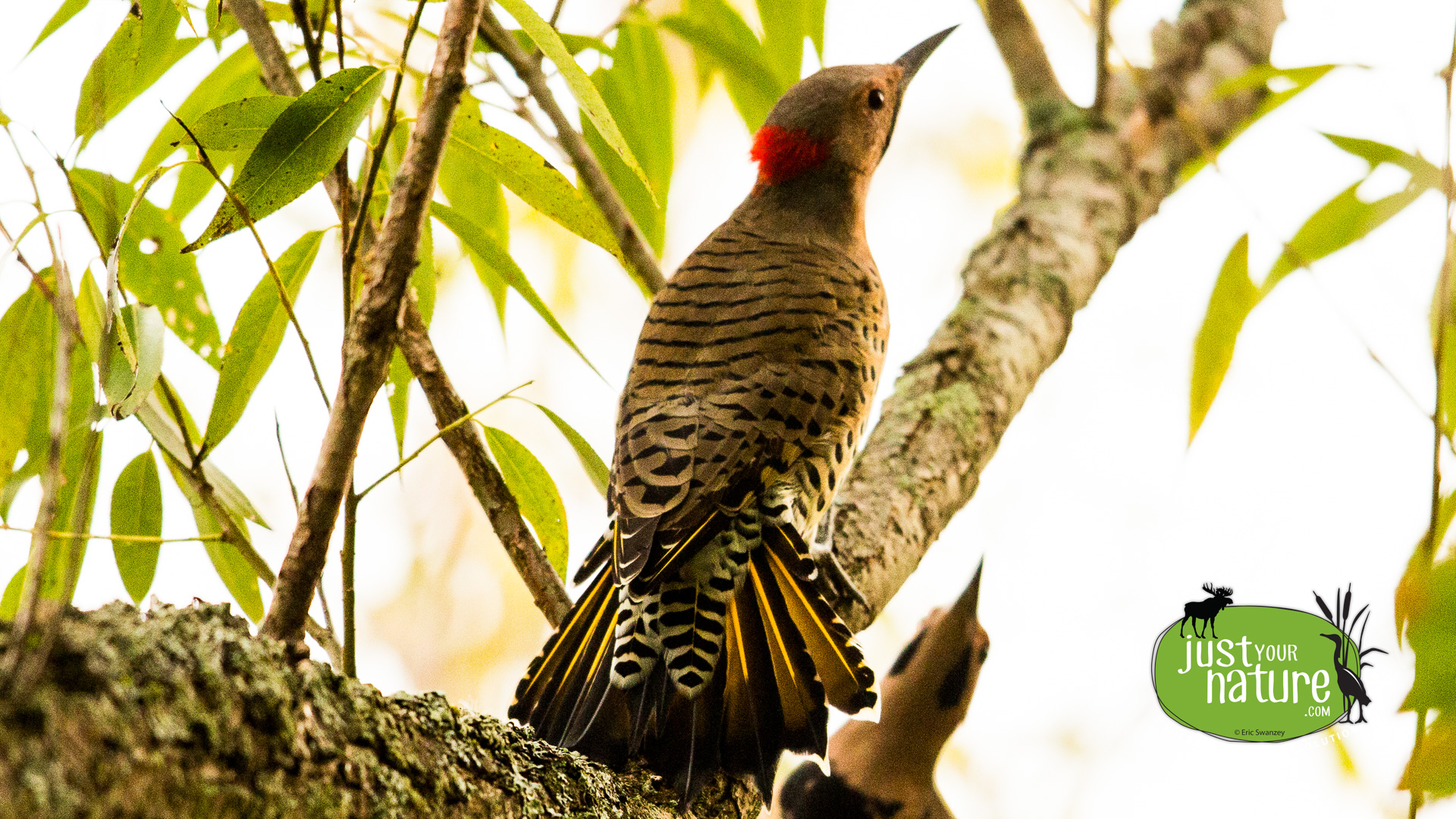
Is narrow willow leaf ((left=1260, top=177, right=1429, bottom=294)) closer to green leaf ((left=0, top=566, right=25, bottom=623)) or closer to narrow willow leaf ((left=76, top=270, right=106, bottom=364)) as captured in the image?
Result: narrow willow leaf ((left=76, top=270, right=106, bottom=364))

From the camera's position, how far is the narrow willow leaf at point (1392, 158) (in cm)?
185

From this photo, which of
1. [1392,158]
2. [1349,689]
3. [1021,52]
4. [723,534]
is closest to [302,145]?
[723,534]

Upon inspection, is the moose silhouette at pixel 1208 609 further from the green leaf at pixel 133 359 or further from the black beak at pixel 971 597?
the green leaf at pixel 133 359

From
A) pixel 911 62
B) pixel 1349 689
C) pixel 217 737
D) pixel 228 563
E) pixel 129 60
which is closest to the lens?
pixel 217 737

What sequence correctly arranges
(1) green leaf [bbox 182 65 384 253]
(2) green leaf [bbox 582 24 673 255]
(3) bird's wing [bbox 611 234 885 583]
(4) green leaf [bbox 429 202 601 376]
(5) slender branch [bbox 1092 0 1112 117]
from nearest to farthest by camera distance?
(1) green leaf [bbox 182 65 384 253], (4) green leaf [bbox 429 202 601 376], (3) bird's wing [bbox 611 234 885 583], (2) green leaf [bbox 582 24 673 255], (5) slender branch [bbox 1092 0 1112 117]

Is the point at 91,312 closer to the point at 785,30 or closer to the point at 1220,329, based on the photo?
the point at 785,30

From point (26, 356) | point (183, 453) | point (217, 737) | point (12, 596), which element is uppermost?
point (26, 356)

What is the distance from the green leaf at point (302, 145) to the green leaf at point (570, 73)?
0.20 meters

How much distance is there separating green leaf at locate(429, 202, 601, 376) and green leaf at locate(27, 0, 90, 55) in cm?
70

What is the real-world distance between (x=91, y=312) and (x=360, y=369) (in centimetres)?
90

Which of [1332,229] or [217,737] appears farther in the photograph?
[1332,229]

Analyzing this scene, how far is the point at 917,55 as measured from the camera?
3576 mm

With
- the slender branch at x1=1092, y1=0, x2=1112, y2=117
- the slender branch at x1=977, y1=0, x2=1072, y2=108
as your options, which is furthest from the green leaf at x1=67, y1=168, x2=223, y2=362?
the slender branch at x1=977, y1=0, x2=1072, y2=108

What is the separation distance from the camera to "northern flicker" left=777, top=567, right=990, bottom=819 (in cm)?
217
